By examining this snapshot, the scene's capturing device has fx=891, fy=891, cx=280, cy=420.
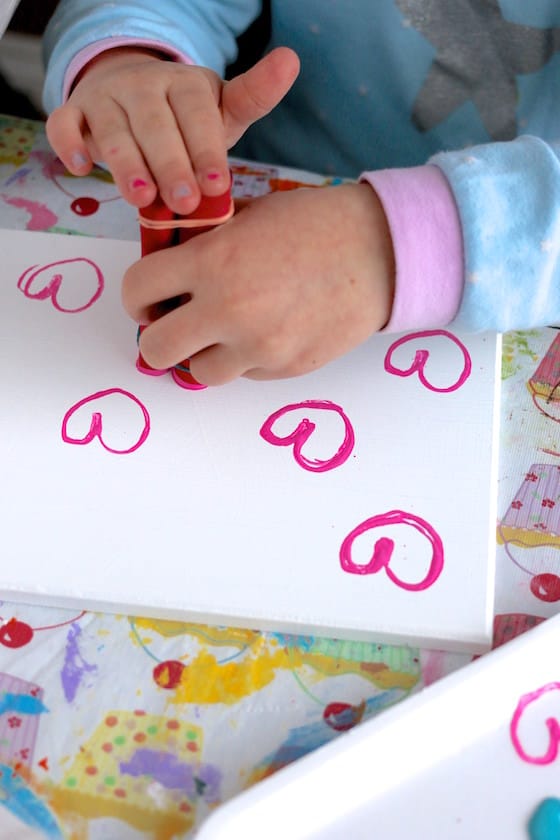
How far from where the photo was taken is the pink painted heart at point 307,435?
0.46 meters

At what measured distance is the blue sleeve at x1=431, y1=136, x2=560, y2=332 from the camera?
0.45m

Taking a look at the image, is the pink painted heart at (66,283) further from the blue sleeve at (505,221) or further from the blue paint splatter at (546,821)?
the blue paint splatter at (546,821)

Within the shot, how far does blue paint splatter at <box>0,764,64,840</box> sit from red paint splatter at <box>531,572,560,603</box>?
0.79 ft

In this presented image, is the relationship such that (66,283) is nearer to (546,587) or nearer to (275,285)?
(275,285)

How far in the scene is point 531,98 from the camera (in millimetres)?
666

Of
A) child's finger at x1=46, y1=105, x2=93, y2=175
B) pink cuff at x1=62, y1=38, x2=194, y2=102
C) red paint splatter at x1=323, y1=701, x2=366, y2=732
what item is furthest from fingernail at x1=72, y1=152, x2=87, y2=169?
red paint splatter at x1=323, y1=701, x2=366, y2=732

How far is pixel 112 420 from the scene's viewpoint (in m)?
0.49

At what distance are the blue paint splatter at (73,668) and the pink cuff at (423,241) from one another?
0.23 metres

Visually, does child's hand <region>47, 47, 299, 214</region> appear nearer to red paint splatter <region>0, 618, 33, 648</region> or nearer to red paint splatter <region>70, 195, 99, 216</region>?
red paint splatter <region>70, 195, 99, 216</region>

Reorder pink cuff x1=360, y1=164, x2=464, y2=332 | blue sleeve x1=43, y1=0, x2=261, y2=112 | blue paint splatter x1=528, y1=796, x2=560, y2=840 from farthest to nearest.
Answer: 1. blue sleeve x1=43, y1=0, x2=261, y2=112
2. pink cuff x1=360, y1=164, x2=464, y2=332
3. blue paint splatter x1=528, y1=796, x2=560, y2=840

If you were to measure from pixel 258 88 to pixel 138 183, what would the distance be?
0.34 ft

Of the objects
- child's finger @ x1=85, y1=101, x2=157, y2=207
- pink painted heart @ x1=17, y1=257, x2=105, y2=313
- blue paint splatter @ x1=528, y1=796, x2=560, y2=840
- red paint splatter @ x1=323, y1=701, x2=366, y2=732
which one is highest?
child's finger @ x1=85, y1=101, x2=157, y2=207

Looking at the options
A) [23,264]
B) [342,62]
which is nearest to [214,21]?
[342,62]

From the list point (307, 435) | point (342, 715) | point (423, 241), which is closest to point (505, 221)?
point (423, 241)
